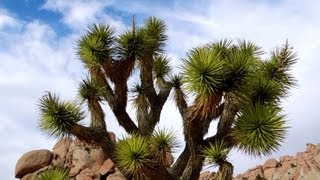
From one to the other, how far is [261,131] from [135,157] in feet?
7.15

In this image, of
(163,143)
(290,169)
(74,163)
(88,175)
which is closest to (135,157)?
(163,143)

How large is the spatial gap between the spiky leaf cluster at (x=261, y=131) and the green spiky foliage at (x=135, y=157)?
163 centimetres

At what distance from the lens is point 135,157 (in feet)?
32.6

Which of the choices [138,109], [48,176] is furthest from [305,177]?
[48,176]

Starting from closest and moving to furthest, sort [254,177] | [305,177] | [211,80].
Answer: [211,80] < [305,177] < [254,177]

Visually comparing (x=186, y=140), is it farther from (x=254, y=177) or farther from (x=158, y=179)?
(x=254, y=177)

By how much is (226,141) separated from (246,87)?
1075 mm

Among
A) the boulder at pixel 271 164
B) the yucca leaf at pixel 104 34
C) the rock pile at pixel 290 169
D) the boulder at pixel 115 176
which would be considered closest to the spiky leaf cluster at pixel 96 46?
the yucca leaf at pixel 104 34

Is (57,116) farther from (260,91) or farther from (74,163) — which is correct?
(74,163)

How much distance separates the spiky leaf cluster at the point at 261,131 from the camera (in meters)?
9.69

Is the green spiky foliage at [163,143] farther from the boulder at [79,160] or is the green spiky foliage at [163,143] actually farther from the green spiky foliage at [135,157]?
the boulder at [79,160]

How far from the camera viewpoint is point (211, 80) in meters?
9.68

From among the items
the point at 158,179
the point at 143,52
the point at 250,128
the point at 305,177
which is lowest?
the point at 158,179

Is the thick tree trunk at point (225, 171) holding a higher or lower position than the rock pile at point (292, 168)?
lower
